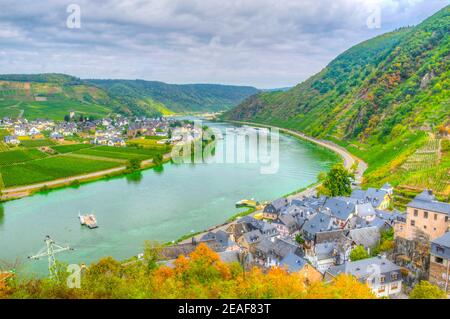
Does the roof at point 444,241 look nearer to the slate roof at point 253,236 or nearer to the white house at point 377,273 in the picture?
the white house at point 377,273

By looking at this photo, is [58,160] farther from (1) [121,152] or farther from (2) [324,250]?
(2) [324,250]

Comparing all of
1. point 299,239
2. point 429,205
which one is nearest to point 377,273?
point 429,205

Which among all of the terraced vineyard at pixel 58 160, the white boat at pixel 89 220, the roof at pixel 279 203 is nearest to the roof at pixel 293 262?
the roof at pixel 279 203

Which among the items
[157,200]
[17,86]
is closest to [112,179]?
[157,200]

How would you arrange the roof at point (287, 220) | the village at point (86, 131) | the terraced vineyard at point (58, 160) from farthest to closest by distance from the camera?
the village at point (86, 131), the terraced vineyard at point (58, 160), the roof at point (287, 220)

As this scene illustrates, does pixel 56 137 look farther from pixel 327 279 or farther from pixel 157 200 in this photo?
pixel 327 279

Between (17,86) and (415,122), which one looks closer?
(415,122)
